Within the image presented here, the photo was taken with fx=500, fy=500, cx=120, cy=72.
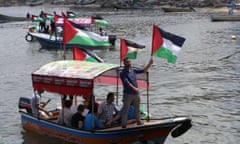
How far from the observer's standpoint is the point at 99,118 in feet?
53.2

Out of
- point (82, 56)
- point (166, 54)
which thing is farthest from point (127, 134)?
point (82, 56)

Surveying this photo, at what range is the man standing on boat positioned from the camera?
49.5 feet

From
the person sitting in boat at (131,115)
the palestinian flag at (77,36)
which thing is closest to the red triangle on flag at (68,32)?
the palestinian flag at (77,36)

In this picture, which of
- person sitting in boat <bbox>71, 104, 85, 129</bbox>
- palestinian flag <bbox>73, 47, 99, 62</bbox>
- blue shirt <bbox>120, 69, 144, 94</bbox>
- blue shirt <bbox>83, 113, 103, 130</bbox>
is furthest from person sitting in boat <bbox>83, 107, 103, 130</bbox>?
palestinian flag <bbox>73, 47, 99, 62</bbox>

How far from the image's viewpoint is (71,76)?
15.9 metres

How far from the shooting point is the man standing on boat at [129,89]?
1510cm

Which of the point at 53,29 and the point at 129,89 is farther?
the point at 53,29

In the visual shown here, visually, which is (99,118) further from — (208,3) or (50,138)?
(208,3)

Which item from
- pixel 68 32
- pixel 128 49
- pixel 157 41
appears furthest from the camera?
pixel 68 32

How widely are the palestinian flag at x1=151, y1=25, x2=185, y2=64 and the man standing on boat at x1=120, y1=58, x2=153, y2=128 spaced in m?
1.08

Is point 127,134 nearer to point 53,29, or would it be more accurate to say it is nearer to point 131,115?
point 131,115

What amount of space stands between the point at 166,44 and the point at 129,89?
7.15 ft

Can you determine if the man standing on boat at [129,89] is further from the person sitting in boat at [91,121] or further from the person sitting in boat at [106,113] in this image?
the person sitting in boat at [91,121]

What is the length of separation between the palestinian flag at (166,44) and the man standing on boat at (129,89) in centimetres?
108
